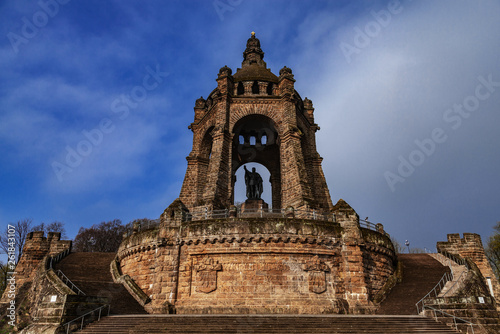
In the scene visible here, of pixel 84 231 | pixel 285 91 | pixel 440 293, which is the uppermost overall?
pixel 285 91

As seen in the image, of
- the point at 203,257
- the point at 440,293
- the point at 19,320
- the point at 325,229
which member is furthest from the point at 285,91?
the point at 19,320

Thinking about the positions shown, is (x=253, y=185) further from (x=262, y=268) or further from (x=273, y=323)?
(x=273, y=323)

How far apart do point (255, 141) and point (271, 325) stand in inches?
775

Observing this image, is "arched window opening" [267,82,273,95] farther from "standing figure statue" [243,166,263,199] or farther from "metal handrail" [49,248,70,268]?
"metal handrail" [49,248,70,268]

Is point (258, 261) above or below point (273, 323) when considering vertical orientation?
above

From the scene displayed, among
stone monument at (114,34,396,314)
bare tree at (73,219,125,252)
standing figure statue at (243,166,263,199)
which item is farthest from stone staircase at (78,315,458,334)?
bare tree at (73,219,125,252)

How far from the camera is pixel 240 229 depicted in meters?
16.3

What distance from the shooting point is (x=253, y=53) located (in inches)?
1341

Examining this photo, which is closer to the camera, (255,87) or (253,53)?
(255,87)

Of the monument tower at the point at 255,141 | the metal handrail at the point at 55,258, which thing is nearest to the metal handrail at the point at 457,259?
the monument tower at the point at 255,141

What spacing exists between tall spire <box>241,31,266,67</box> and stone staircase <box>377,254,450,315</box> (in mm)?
22161

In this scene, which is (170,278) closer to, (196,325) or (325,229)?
(196,325)

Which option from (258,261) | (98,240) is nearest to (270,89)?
(258,261)

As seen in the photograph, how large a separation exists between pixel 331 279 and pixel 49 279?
13.9 metres
